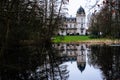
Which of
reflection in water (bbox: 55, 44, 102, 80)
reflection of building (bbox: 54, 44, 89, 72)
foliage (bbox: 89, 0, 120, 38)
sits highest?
foliage (bbox: 89, 0, 120, 38)

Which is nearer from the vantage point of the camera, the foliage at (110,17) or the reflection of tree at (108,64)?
the foliage at (110,17)

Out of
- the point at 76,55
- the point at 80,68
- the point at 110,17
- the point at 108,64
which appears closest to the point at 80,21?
the point at 76,55

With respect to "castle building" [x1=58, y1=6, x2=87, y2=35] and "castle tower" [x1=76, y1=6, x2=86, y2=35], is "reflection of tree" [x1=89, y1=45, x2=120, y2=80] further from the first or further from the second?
"castle building" [x1=58, y1=6, x2=87, y2=35]

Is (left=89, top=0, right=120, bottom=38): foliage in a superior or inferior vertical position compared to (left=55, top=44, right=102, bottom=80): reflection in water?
superior

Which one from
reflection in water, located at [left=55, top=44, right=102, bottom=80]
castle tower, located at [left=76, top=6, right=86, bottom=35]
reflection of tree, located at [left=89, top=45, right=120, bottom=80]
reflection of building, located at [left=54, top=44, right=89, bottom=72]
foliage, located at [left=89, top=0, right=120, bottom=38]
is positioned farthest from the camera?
castle tower, located at [left=76, top=6, right=86, bottom=35]

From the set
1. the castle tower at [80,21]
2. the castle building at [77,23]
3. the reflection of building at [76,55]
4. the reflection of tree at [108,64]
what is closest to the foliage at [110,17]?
the reflection of tree at [108,64]

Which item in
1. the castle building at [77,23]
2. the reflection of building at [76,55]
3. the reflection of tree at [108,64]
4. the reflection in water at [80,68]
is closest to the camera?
the reflection of tree at [108,64]

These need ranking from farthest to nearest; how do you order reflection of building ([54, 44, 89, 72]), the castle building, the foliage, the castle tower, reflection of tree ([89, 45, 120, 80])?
1. the castle building
2. the castle tower
3. reflection of building ([54, 44, 89, 72])
4. reflection of tree ([89, 45, 120, 80])
5. the foliage

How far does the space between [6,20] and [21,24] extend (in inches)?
273

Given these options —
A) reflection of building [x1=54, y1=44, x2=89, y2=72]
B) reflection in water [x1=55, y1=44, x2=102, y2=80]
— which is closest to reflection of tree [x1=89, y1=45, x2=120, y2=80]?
reflection in water [x1=55, y1=44, x2=102, y2=80]

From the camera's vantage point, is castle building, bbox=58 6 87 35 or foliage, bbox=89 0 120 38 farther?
castle building, bbox=58 6 87 35

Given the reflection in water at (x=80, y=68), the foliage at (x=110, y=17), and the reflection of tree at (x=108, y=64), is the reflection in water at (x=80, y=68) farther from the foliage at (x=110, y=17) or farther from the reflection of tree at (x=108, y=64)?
the foliage at (x=110, y=17)

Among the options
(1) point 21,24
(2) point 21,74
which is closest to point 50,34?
(1) point 21,24

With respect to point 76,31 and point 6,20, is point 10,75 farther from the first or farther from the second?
point 76,31
